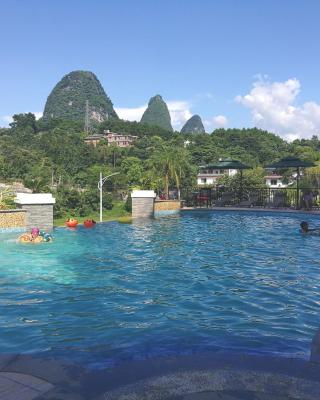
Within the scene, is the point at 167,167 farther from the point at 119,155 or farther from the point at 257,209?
the point at 119,155

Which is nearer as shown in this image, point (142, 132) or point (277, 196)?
point (277, 196)

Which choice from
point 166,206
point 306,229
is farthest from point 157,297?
point 166,206

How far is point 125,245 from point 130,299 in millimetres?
6568

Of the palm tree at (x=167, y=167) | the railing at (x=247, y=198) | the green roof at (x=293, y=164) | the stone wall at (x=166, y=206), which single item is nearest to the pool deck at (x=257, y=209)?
the stone wall at (x=166, y=206)

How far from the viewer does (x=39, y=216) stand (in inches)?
712

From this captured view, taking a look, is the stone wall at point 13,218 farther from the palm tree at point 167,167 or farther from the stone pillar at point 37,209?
the palm tree at point 167,167

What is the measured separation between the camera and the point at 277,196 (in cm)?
2883

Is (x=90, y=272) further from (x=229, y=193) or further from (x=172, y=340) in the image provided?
(x=229, y=193)

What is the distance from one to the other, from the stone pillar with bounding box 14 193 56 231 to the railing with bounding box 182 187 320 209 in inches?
577

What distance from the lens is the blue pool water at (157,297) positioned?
18.5 feet

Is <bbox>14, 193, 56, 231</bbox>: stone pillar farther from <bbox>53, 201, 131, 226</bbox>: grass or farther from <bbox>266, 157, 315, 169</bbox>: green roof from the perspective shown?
<bbox>266, 157, 315, 169</bbox>: green roof

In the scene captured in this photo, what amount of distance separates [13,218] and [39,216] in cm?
106

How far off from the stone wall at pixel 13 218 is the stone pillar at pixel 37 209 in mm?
208

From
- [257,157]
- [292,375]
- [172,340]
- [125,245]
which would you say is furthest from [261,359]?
[257,157]
